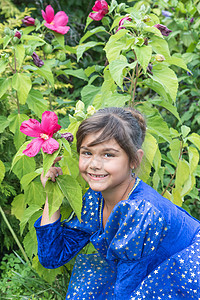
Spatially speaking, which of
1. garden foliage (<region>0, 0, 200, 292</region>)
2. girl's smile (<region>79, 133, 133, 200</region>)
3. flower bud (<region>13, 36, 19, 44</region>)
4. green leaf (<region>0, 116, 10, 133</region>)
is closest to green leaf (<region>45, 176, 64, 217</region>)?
garden foliage (<region>0, 0, 200, 292</region>)

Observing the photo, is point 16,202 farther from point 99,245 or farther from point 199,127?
point 199,127

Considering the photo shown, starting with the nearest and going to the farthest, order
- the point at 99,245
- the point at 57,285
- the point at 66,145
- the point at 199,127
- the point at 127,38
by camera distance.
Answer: the point at 66,145, the point at 99,245, the point at 127,38, the point at 57,285, the point at 199,127

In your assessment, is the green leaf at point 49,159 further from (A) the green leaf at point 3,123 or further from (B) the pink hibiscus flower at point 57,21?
(B) the pink hibiscus flower at point 57,21

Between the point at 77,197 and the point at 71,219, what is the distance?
0.24 metres

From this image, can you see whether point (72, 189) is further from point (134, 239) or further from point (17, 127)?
point (17, 127)

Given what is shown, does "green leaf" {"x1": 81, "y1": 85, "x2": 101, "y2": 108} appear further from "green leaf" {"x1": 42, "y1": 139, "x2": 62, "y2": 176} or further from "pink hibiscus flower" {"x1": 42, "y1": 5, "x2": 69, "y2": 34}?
"green leaf" {"x1": 42, "y1": 139, "x2": 62, "y2": 176}

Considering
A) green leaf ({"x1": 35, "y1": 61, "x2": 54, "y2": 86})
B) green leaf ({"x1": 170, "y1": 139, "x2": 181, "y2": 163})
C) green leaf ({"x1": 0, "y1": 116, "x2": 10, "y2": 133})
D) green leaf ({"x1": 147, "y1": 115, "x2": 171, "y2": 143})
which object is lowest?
green leaf ({"x1": 0, "y1": 116, "x2": 10, "y2": 133})

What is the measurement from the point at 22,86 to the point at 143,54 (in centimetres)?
62

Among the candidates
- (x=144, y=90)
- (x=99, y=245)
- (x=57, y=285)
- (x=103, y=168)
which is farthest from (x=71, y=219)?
(x=144, y=90)

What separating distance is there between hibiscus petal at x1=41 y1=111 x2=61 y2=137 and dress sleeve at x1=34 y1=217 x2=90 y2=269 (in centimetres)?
43

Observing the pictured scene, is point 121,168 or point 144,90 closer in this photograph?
point 121,168

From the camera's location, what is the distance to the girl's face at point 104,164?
153cm

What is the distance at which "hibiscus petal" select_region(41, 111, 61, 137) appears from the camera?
1.49m

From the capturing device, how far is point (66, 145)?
151 centimetres
